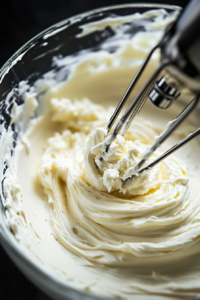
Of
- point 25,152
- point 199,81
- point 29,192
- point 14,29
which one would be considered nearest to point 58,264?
point 29,192

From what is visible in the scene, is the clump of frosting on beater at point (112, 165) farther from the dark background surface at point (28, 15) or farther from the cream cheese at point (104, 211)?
the dark background surface at point (28, 15)

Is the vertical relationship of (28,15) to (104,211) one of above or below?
above

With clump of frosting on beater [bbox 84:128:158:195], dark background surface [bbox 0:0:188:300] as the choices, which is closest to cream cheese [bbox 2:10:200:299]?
clump of frosting on beater [bbox 84:128:158:195]

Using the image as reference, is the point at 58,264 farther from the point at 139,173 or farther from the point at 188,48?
the point at 188,48

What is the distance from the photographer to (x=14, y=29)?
156cm

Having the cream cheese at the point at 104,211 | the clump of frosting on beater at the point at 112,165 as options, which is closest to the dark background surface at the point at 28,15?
the cream cheese at the point at 104,211

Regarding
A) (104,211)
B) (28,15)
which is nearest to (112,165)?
(104,211)

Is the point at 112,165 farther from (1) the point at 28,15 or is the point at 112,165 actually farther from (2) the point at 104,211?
(1) the point at 28,15

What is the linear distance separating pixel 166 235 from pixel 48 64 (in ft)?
2.59

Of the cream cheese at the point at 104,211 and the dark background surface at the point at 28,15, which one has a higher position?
the dark background surface at the point at 28,15

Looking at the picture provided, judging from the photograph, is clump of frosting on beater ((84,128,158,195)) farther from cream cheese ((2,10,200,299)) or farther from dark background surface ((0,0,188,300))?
dark background surface ((0,0,188,300))

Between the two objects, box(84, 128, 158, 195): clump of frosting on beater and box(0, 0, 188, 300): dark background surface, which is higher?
box(0, 0, 188, 300): dark background surface

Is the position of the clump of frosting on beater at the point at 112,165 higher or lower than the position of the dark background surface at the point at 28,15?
lower

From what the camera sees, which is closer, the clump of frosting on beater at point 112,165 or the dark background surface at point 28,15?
the clump of frosting on beater at point 112,165
